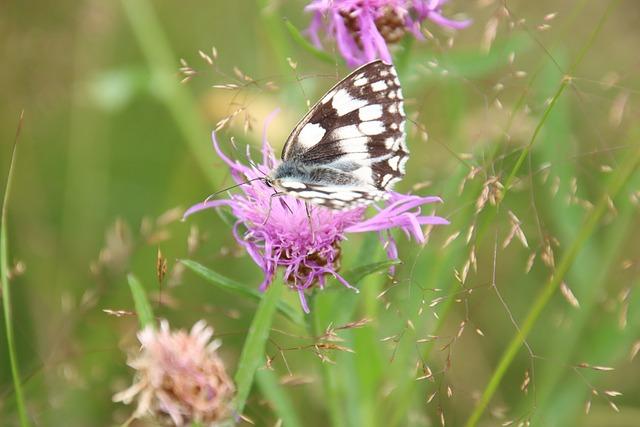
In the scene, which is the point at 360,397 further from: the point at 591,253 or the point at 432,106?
the point at 432,106

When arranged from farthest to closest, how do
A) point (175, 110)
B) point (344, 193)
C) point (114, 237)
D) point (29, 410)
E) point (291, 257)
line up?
point (175, 110) → point (114, 237) → point (29, 410) → point (291, 257) → point (344, 193)

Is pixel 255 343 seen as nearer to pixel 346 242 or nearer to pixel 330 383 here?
pixel 330 383

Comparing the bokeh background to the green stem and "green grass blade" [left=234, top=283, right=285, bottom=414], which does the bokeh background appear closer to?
the green stem

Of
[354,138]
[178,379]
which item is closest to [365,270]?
[354,138]

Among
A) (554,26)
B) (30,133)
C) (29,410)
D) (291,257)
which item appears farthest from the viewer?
(554,26)

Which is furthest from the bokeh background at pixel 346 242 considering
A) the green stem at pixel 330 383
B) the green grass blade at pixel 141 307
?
the green grass blade at pixel 141 307

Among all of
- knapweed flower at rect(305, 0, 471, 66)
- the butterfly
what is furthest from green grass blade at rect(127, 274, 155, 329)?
knapweed flower at rect(305, 0, 471, 66)

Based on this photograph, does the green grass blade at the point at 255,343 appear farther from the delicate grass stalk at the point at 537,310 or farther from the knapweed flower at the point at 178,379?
the delicate grass stalk at the point at 537,310

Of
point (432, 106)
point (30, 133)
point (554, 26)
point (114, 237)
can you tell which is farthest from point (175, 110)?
point (554, 26)
